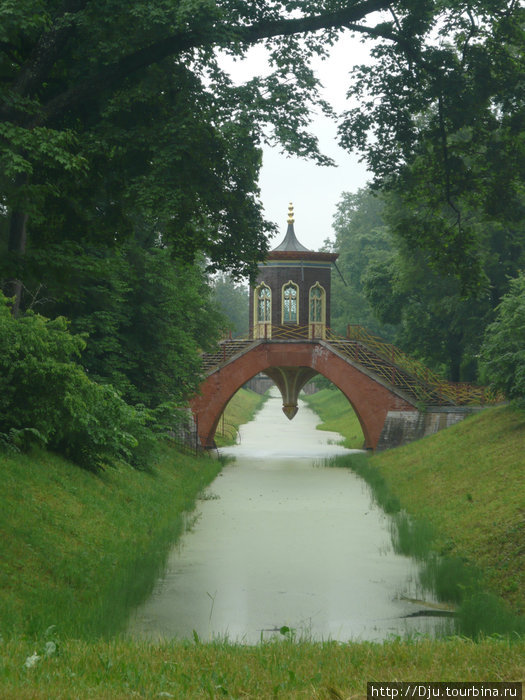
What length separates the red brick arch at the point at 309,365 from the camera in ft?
124

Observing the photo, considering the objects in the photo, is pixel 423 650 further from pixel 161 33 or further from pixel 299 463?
pixel 299 463

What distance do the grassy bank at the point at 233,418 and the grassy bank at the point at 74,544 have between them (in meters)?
27.2

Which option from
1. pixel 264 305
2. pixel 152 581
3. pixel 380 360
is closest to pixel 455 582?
pixel 152 581

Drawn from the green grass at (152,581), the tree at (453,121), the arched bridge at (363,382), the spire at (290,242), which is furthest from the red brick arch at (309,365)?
the tree at (453,121)

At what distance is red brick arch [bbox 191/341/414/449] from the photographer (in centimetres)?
3791

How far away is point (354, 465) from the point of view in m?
34.6

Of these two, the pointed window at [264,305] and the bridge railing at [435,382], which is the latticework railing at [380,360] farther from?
the pointed window at [264,305]

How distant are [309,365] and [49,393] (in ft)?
Result: 80.9

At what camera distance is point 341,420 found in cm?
6425

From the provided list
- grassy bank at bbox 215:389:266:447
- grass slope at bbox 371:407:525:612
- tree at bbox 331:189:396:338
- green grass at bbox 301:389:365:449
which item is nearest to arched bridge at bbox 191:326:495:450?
grass slope at bbox 371:407:525:612

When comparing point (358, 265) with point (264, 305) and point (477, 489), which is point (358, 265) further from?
point (477, 489)

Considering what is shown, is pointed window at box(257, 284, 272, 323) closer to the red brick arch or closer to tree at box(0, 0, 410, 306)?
the red brick arch

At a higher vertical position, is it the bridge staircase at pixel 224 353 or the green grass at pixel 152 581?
the bridge staircase at pixel 224 353

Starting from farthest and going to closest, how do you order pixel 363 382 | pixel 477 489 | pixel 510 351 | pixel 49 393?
pixel 363 382, pixel 510 351, pixel 477 489, pixel 49 393
